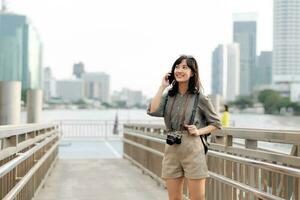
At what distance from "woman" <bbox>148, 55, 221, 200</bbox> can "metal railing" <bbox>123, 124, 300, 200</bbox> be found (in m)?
0.48

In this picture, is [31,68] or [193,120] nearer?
[193,120]

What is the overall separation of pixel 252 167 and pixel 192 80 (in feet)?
3.48

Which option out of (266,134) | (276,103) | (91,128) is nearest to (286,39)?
(276,103)

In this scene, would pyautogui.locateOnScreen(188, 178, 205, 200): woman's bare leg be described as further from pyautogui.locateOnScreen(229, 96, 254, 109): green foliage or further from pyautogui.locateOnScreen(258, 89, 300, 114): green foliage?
pyautogui.locateOnScreen(229, 96, 254, 109): green foliage

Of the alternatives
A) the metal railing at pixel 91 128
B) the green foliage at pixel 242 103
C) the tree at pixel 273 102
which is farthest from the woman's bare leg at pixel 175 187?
the green foliage at pixel 242 103

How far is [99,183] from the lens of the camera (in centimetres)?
1125

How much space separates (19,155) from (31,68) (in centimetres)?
2821

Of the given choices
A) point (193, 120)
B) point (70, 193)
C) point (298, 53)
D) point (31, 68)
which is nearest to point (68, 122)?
point (31, 68)

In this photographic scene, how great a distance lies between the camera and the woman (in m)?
4.21

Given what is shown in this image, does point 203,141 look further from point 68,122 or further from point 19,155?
point 68,122

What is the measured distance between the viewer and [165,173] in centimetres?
432

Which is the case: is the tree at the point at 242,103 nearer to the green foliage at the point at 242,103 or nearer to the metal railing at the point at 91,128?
the green foliage at the point at 242,103

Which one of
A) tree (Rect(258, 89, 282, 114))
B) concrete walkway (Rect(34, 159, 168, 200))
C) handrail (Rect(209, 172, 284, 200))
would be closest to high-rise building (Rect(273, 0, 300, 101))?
tree (Rect(258, 89, 282, 114))

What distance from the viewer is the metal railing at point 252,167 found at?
13.4 ft
